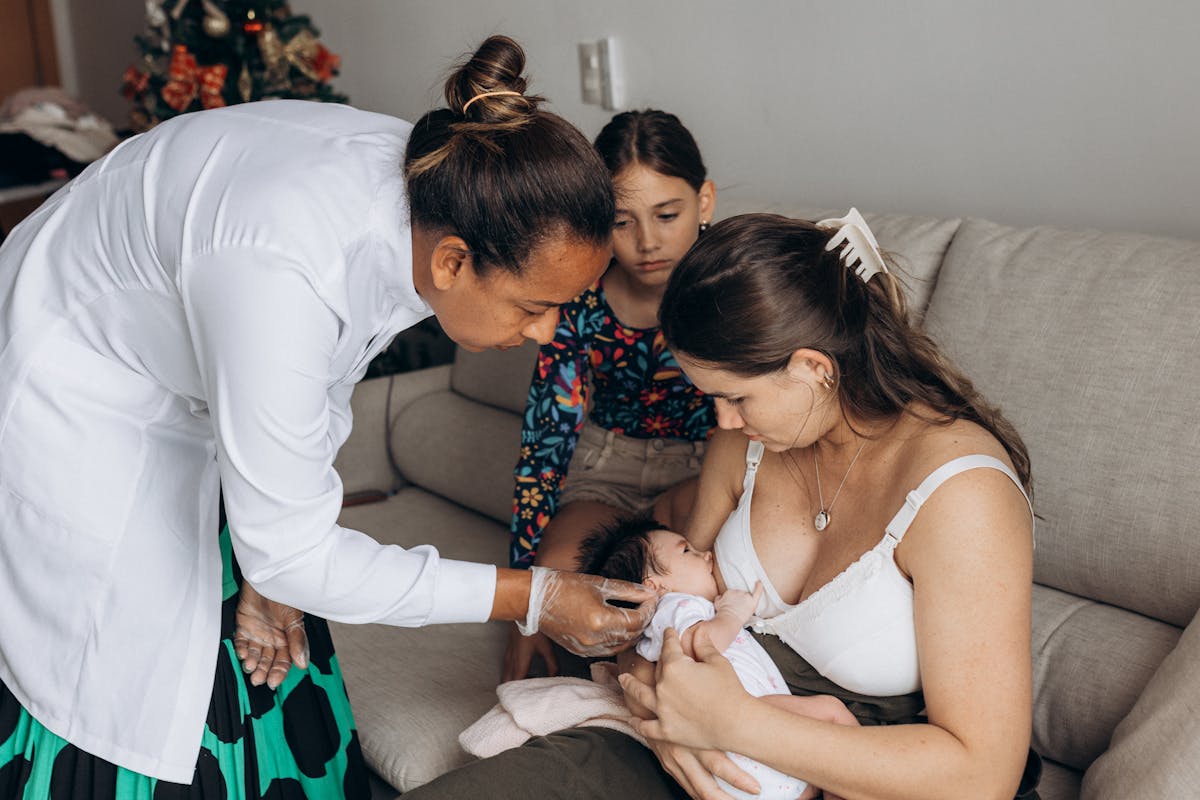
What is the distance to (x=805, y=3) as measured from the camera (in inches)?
95.9

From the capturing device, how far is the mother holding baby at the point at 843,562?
126cm

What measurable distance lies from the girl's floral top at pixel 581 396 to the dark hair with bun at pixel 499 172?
0.90m

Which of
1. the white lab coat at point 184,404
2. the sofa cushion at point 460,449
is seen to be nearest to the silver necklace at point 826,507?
the white lab coat at point 184,404

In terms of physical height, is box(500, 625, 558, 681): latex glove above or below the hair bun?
below

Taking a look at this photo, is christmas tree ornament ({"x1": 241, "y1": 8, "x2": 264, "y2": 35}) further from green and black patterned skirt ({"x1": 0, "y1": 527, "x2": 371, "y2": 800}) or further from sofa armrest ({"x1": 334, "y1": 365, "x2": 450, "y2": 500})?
green and black patterned skirt ({"x1": 0, "y1": 527, "x2": 371, "y2": 800})

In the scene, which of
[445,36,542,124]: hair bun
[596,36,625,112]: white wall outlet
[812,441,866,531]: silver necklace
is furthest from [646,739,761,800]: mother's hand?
[596,36,625,112]: white wall outlet

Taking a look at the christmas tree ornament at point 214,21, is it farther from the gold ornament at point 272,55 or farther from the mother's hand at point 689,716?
the mother's hand at point 689,716

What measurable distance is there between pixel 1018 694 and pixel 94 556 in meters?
1.09

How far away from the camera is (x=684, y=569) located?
1.69 m

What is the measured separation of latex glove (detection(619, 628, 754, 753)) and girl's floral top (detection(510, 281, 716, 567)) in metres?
0.79

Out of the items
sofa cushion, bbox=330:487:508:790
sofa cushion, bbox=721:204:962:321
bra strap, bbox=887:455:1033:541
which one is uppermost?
sofa cushion, bbox=721:204:962:321

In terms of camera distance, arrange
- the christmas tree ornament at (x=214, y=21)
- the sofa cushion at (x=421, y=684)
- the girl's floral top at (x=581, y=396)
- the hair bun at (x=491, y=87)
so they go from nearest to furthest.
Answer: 1. the hair bun at (x=491, y=87)
2. the sofa cushion at (x=421, y=684)
3. the girl's floral top at (x=581, y=396)
4. the christmas tree ornament at (x=214, y=21)

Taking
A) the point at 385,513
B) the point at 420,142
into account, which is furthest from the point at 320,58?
the point at 420,142

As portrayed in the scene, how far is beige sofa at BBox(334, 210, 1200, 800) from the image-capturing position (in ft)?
4.89
